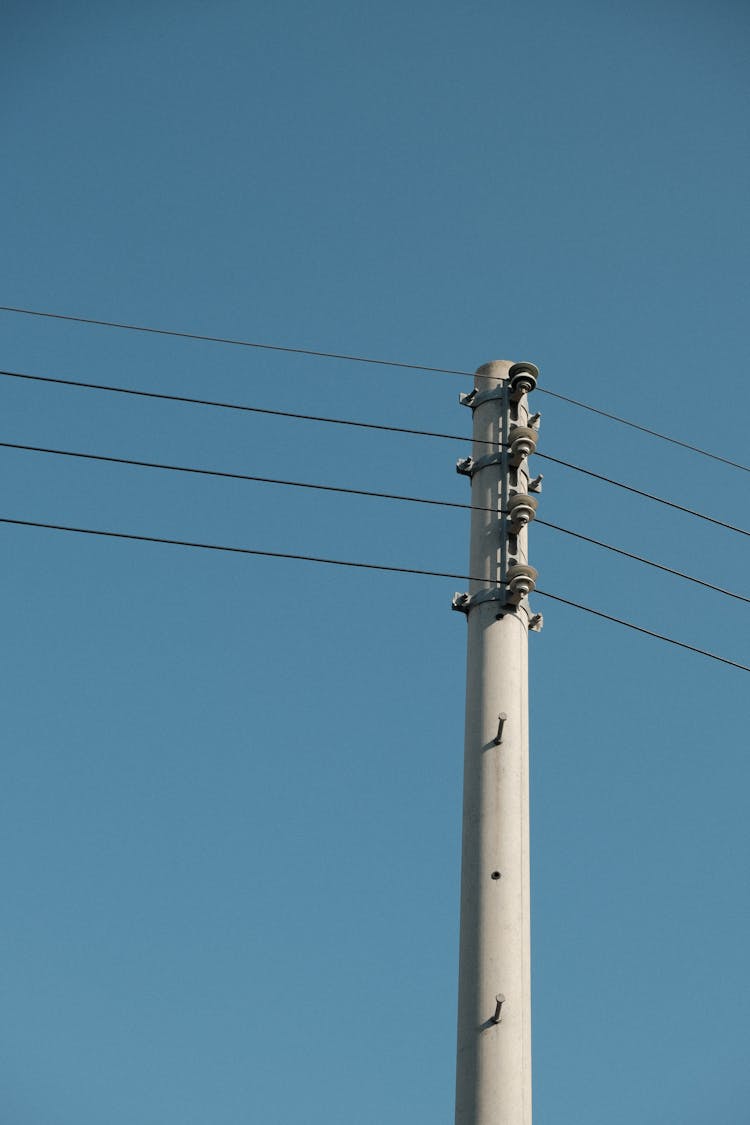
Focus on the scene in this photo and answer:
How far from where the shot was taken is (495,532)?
35.3 ft

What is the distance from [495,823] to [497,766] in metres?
0.40

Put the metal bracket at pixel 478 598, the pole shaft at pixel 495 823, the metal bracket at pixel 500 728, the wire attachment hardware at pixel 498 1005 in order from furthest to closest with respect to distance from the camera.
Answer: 1. the metal bracket at pixel 478 598
2. the metal bracket at pixel 500 728
3. the wire attachment hardware at pixel 498 1005
4. the pole shaft at pixel 495 823

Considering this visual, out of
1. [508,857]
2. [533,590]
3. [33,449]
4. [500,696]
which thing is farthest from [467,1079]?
[33,449]

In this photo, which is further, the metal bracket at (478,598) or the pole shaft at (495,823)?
the metal bracket at (478,598)

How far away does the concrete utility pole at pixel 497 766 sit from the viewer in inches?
349

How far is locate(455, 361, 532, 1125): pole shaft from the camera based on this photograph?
29.0ft

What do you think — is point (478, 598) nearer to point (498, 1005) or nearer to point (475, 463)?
point (475, 463)

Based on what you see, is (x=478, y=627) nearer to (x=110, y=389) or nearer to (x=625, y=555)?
(x=625, y=555)

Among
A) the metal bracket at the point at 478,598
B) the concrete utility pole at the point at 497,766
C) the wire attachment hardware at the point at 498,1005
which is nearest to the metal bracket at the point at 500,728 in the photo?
the concrete utility pole at the point at 497,766

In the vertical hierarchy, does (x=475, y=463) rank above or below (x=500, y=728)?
above

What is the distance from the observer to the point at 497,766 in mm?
9797

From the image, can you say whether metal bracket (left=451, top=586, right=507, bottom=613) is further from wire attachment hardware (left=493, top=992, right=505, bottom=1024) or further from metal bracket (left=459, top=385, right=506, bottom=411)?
wire attachment hardware (left=493, top=992, right=505, bottom=1024)

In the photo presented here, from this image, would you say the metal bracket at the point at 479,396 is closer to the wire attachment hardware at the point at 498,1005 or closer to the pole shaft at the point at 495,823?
the pole shaft at the point at 495,823

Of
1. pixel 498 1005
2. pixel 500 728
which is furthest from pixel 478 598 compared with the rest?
pixel 498 1005
